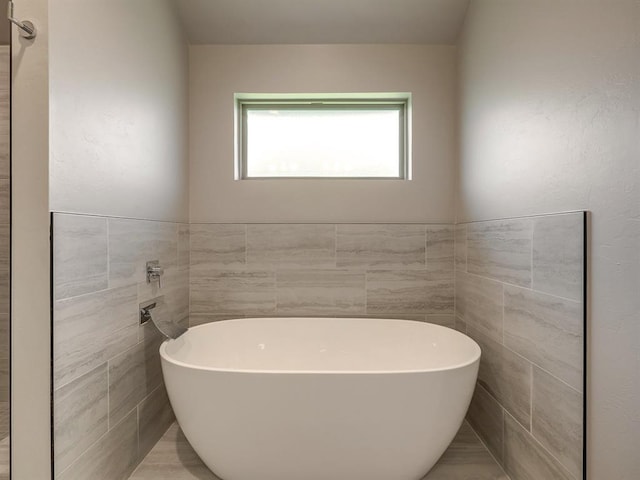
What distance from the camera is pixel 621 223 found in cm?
100

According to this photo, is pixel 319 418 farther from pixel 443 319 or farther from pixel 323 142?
pixel 323 142

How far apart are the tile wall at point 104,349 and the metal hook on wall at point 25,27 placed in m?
0.55

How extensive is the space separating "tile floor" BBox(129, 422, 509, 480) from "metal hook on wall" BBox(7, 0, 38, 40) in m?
1.67

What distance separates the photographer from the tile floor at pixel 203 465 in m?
1.57

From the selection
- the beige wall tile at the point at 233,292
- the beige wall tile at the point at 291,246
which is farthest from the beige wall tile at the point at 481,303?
the beige wall tile at the point at 233,292

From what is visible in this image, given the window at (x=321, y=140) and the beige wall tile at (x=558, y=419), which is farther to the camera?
the window at (x=321, y=140)

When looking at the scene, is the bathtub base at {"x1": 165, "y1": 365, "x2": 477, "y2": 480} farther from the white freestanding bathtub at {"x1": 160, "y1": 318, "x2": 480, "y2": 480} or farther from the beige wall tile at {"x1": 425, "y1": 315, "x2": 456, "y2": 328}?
the beige wall tile at {"x1": 425, "y1": 315, "x2": 456, "y2": 328}

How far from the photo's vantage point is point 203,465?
1.64 m

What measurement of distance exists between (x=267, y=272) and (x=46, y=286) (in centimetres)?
129

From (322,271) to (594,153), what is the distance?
1518 mm

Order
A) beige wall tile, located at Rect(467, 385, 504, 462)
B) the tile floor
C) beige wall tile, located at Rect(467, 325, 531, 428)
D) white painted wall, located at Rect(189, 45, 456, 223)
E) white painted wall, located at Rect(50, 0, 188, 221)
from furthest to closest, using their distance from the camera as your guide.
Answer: white painted wall, located at Rect(189, 45, 456, 223), beige wall tile, located at Rect(467, 385, 504, 462), the tile floor, beige wall tile, located at Rect(467, 325, 531, 428), white painted wall, located at Rect(50, 0, 188, 221)

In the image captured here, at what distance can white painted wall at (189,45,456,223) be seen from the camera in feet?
7.55

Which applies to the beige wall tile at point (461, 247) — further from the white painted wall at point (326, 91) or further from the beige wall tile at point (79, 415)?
the beige wall tile at point (79, 415)

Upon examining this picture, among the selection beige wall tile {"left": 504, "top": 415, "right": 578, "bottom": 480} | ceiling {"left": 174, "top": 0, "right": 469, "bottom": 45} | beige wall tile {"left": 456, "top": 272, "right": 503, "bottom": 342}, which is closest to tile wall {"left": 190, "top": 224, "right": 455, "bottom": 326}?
beige wall tile {"left": 456, "top": 272, "right": 503, "bottom": 342}
